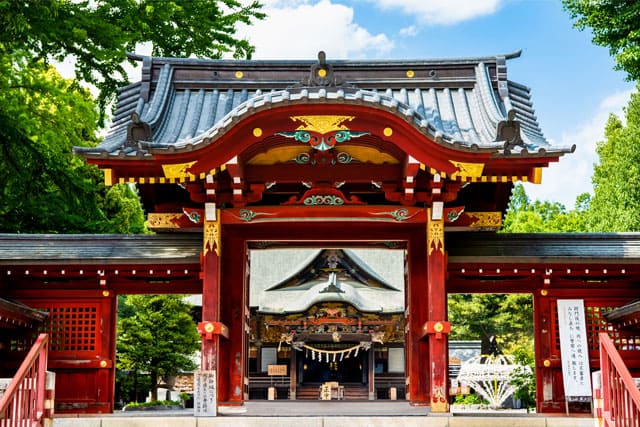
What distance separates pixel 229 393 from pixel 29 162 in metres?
8.13

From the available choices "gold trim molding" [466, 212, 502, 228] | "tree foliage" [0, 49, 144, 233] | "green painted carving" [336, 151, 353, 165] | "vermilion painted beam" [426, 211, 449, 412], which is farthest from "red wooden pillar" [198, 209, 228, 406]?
"tree foliage" [0, 49, 144, 233]

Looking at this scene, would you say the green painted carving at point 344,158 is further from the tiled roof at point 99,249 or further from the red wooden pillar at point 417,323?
the tiled roof at point 99,249

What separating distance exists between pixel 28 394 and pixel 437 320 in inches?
195

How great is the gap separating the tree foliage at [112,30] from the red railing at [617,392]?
10866 millimetres

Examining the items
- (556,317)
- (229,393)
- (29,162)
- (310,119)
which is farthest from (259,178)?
(29,162)

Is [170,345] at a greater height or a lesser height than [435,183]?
lesser

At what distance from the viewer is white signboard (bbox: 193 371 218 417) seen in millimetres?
9703

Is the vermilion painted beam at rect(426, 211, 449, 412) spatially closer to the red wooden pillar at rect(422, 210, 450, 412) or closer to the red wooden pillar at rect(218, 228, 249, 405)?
the red wooden pillar at rect(422, 210, 450, 412)

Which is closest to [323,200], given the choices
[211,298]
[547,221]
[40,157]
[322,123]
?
[322,123]

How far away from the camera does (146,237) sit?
468 inches

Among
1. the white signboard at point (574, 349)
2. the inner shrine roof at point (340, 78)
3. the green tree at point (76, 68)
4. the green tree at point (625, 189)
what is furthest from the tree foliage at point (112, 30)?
the green tree at point (625, 189)

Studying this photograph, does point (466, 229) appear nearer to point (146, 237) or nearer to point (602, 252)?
point (602, 252)

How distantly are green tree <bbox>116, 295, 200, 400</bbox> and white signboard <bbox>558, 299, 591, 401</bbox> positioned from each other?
14.2m

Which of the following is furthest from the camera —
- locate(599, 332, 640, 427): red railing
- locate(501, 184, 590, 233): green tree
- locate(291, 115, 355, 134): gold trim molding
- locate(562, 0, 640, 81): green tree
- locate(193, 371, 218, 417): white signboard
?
locate(501, 184, 590, 233): green tree
